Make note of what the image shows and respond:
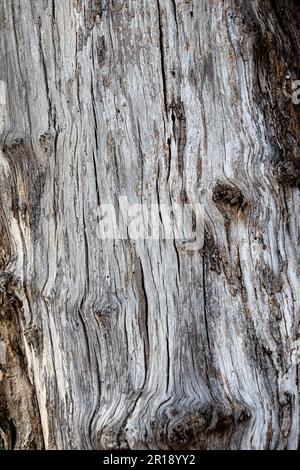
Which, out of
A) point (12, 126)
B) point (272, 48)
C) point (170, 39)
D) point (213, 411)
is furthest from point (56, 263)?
point (272, 48)

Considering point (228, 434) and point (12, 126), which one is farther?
point (12, 126)

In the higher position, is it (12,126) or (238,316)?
(12,126)

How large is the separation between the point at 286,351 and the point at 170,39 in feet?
4.36

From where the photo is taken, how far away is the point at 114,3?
2.59m

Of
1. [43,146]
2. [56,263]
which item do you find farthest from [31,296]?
[43,146]

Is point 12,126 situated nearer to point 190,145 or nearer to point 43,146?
point 43,146

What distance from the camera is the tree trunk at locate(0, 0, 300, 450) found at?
2445mm

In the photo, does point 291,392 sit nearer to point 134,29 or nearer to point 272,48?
point 272,48

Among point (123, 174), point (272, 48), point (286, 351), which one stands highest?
point (272, 48)

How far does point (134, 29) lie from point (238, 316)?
123cm

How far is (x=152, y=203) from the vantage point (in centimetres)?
252

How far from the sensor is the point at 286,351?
2.46 metres

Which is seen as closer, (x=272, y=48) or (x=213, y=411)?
(x=213, y=411)

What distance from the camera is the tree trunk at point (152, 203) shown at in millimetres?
2445
